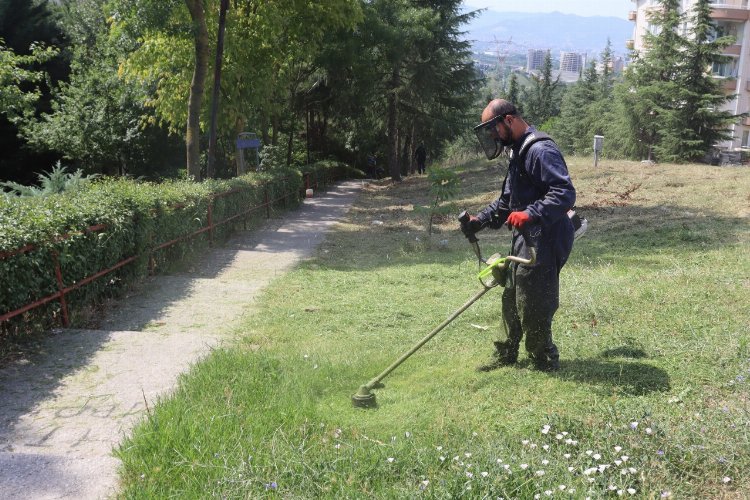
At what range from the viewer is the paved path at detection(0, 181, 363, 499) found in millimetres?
3578

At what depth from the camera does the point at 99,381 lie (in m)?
5.02

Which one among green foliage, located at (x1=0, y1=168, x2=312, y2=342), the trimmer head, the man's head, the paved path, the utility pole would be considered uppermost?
the utility pole

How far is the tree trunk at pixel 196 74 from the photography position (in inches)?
563

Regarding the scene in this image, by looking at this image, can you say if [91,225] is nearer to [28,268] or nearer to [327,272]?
[28,268]

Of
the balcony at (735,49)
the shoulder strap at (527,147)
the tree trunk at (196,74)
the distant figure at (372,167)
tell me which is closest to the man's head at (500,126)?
the shoulder strap at (527,147)

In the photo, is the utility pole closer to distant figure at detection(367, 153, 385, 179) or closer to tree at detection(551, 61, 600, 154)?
distant figure at detection(367, 153, 385, 179)

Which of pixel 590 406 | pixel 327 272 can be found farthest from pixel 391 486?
pixel 327 272

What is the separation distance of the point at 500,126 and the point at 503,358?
1.75 meters

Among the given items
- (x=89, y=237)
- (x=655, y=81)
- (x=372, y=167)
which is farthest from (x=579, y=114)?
(x=89, y=237)

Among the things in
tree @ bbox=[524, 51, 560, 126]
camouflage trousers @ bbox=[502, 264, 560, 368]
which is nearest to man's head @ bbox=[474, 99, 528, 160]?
camouflage trousers @ bbox=[502, 264, 560, 368]

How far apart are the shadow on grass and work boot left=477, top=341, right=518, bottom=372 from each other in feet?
1.20

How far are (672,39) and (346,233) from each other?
24485mm

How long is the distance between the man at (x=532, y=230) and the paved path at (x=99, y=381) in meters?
2.67

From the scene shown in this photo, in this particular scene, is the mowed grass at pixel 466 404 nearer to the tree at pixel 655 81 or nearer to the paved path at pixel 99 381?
the paved path at pixel 99 381
